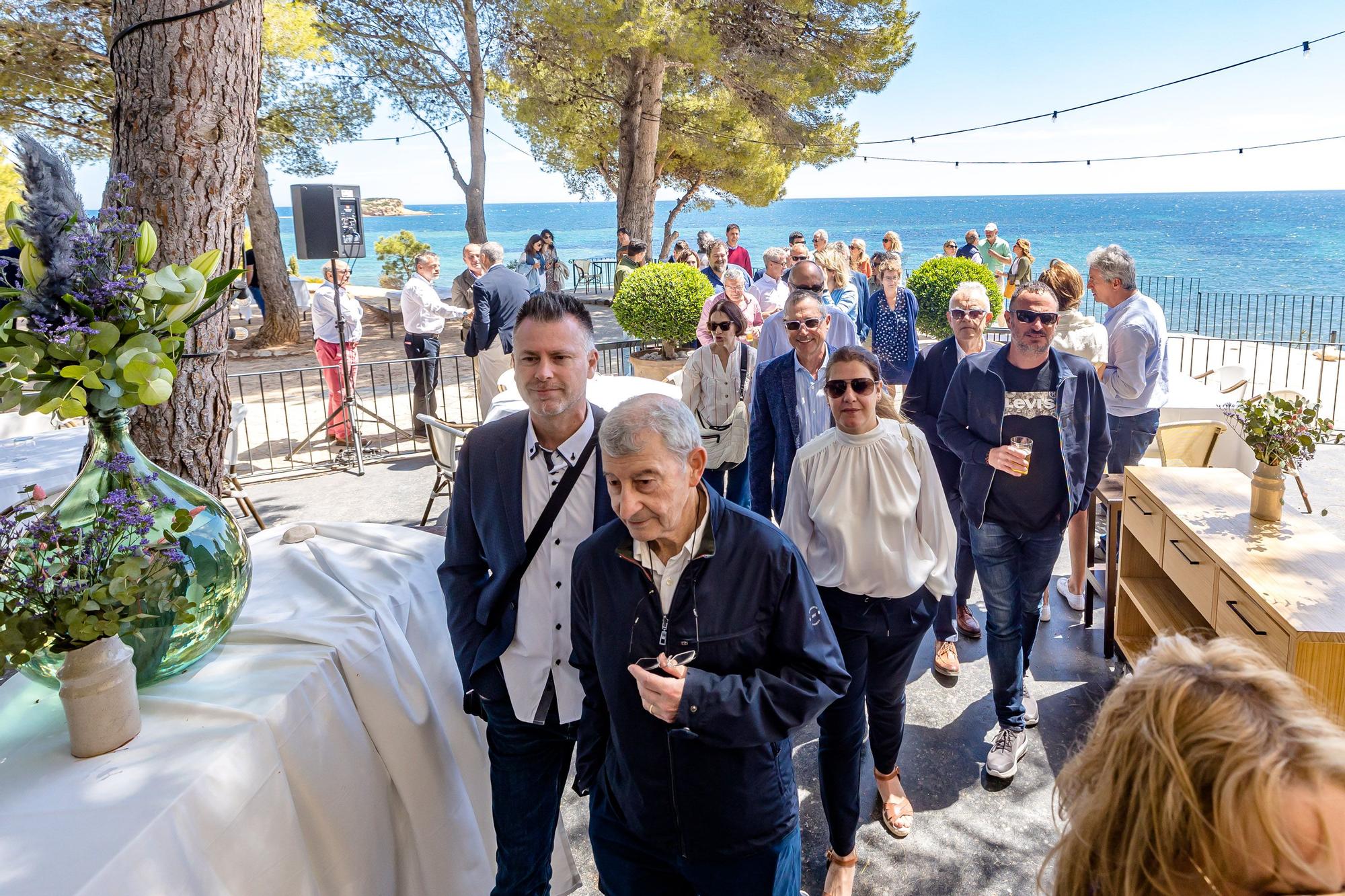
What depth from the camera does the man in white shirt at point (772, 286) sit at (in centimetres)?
870

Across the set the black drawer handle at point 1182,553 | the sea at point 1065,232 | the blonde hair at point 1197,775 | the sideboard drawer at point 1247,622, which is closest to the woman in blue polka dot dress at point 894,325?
the black drawer handle at point 1182,553

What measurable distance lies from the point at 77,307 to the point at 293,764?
989 mm

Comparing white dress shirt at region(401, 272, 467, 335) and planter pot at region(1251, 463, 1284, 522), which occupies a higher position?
white dress shirt at region(401, 272, 467, 335)

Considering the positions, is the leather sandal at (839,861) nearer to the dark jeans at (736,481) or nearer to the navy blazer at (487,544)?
the navy blazer at (487,544)

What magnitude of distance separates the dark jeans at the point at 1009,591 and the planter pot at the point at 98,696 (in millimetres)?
2891

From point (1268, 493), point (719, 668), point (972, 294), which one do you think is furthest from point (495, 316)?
point (719, 668)

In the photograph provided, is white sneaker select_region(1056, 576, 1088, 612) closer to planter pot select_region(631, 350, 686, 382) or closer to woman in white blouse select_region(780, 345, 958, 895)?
woman in white blouse select_region(780, 345, 958, 895)

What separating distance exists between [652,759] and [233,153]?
7.45 ft

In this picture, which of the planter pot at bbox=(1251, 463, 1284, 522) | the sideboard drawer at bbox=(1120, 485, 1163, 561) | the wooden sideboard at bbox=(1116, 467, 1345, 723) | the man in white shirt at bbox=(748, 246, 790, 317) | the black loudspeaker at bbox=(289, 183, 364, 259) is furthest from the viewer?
the man in white shirt at bbox=(748, 246, 790, 317)

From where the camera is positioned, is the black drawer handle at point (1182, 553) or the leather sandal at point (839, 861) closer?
the leather sandal at point (839, 861)

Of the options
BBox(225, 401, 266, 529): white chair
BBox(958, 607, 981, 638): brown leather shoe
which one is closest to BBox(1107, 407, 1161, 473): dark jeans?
BBox(958, 607, 981, 638): brown leather shoe

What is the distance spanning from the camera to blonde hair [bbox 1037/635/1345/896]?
938 millimetres

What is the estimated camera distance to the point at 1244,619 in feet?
9.30

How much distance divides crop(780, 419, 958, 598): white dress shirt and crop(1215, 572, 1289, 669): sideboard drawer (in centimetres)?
89
